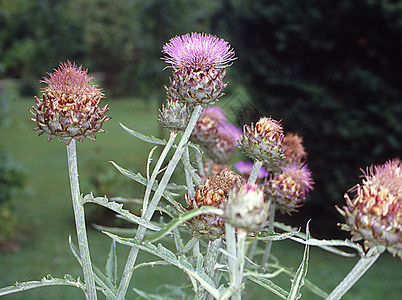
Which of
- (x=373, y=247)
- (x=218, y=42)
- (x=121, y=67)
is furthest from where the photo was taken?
(x=121, y=67)

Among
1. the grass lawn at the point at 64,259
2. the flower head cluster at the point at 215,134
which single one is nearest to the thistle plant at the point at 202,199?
the flower head cluster at the point at 215,134

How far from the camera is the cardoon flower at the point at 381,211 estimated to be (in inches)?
22.3

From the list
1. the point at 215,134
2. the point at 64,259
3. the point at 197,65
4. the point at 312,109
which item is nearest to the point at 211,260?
the point at 197,65

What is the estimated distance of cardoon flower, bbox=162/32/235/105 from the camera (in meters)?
0.72

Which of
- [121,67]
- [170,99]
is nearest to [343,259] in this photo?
[170,99]

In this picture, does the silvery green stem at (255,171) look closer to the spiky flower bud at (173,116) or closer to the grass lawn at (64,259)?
the spiky flower bud at (173,116)

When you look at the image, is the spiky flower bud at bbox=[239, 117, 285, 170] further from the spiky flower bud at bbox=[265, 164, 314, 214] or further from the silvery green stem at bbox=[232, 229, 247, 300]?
the silvery green stem at bbox=[232, 229, 247, 300]

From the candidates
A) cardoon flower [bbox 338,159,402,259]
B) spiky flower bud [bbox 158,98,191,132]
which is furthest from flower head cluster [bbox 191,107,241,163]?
cardoon flower [bbox 338,159,402,259]

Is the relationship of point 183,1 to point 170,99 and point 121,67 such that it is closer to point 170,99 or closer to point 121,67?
point 170,99

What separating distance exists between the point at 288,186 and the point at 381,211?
1.15 ft

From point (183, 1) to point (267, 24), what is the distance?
283 cm

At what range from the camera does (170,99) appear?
81 centimetres

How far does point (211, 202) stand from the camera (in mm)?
648

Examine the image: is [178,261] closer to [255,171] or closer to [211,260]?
[211,260]
